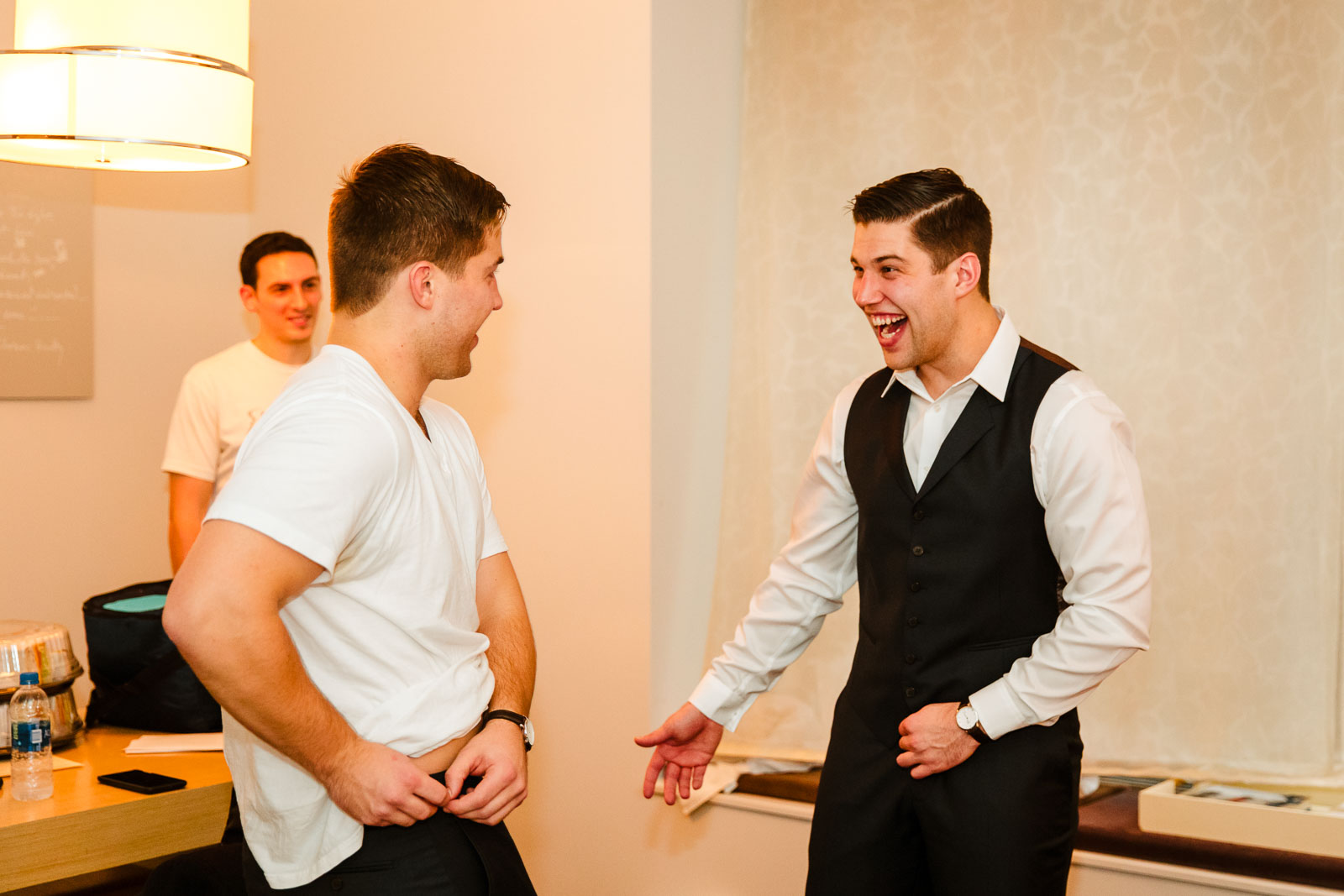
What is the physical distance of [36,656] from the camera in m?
2.17

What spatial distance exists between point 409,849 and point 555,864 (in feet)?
6.45

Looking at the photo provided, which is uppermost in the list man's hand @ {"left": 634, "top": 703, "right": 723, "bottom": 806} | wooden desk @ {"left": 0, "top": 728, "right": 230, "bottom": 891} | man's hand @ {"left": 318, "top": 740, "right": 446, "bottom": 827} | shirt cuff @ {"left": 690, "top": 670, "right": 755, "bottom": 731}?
man's hand @ {"left": 318, "top": 740, "right": 446, "bottom": 827}

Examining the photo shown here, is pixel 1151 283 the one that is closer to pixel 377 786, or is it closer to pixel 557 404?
pixel 557 404

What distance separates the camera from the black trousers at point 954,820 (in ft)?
5.64

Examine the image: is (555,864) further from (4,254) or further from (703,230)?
(4,254)

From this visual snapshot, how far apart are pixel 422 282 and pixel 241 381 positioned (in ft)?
6.82

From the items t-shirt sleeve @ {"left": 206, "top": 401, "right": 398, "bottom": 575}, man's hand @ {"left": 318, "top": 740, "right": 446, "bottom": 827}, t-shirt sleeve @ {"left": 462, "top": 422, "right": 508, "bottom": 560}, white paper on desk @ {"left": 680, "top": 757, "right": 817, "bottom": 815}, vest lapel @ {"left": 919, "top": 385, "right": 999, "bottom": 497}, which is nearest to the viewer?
t-shirt sleeve @ {"left": 206, "top": 401, "right": 398, "bottom": 575}

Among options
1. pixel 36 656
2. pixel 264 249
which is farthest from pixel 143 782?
pixel 264 249

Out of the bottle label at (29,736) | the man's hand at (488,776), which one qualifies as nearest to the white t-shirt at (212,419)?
the bottle label at (29,736)

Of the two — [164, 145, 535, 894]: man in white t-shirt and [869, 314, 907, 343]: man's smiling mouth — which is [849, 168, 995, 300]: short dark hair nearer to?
[869, 314, 907, 343]: man's smiling mouth

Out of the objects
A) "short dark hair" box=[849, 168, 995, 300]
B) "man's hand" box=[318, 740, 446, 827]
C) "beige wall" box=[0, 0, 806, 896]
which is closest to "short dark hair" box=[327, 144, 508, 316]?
"man's hand" box=[318, 740, 446, 827]

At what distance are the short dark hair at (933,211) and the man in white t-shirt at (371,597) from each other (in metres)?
0.67

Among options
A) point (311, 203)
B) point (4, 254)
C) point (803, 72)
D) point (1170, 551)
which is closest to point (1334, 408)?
point (1170, 551)

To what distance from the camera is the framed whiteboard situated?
3.50 meters
